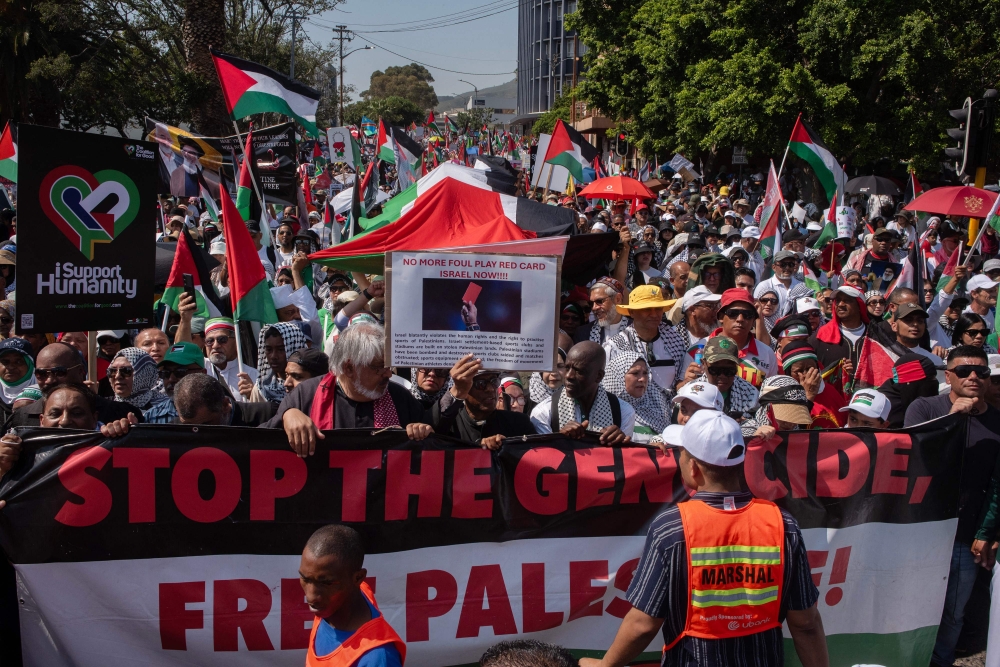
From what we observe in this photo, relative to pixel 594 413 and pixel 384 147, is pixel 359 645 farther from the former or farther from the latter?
pixel 384 147

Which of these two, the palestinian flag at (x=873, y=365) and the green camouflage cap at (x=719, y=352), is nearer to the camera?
the green camouflage cap at (x=719, y=352)

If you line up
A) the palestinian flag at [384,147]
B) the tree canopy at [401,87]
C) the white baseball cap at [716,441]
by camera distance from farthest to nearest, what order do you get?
the tree canopy at [401,87] → the palestinian flag at [384,147] → the white baseball cap at [716,441]

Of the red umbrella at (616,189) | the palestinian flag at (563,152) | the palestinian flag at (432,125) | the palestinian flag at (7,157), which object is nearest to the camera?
the palestinian flag at (7,157)

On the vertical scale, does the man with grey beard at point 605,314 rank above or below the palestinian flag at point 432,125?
below

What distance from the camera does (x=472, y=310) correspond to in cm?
373

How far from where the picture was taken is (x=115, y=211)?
4379 millimetres

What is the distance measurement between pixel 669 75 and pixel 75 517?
1008 inches

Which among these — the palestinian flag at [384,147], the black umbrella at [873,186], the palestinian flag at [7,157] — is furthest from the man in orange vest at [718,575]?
the black umbrella at [873,186]

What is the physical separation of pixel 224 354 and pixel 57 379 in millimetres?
1416

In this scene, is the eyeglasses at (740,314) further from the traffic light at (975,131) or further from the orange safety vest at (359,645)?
the traffic light at (975,131)

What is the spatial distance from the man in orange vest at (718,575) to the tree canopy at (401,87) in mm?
134750

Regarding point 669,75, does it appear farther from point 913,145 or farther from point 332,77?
point 332,77

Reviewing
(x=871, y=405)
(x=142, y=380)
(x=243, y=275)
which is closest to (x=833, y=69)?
(x=871, y=405)

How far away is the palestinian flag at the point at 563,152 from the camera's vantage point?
1334 centimetres
